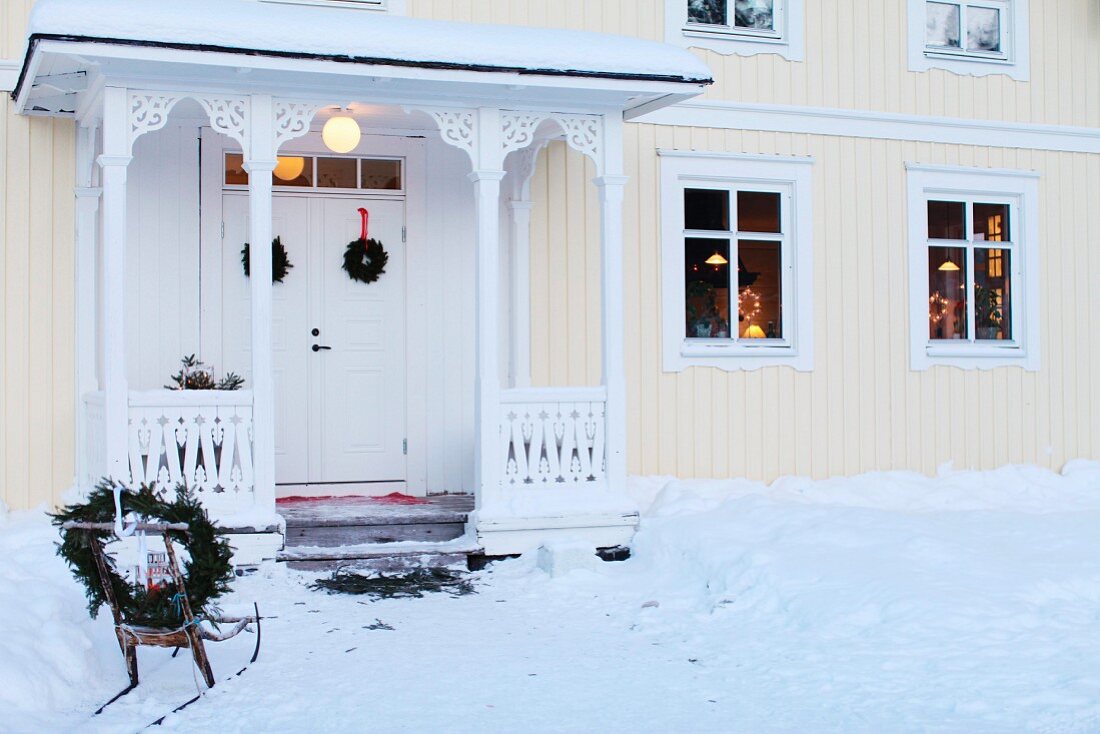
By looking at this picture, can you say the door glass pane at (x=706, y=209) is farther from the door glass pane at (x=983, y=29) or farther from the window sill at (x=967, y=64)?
the door glass pane at (x=983, y=29)

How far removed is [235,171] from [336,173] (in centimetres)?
71

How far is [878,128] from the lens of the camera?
9.68 meters

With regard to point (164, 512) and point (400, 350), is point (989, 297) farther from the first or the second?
point (164, 512)

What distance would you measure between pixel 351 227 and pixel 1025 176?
5530mm

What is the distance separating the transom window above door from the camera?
856 centimetres

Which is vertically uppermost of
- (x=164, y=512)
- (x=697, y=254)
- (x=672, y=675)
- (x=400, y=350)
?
(x=697, y=254)

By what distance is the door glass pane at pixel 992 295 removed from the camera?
10039 millimetres

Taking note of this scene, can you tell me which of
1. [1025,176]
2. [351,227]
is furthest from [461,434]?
[1025,176]

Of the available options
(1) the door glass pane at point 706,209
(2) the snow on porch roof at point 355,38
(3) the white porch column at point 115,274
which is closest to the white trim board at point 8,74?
(3) the white porch column at point 115,274

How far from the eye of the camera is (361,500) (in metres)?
8.47

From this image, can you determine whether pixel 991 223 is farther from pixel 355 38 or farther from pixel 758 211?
pixel 355 38

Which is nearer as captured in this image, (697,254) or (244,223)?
(244,223)

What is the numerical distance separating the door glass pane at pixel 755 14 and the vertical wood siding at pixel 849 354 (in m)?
0.89

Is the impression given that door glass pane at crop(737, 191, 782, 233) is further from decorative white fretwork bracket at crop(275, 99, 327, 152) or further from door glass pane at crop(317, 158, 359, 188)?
decorative white fretwork bracket at crop(275, 99, 327, 152)
